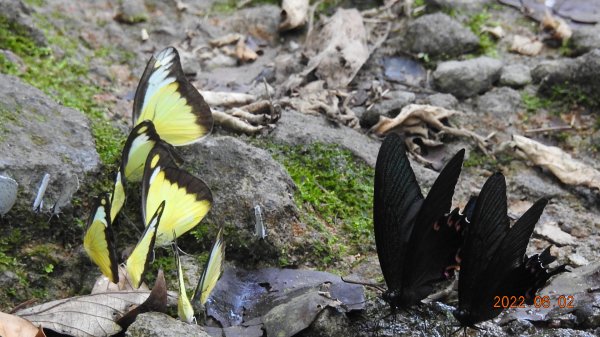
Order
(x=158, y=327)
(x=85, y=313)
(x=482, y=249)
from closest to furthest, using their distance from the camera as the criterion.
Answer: (x=158, y=327)
(x=482, y=249)
(x=85, y=313)

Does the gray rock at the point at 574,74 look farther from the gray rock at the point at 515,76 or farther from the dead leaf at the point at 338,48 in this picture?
the dead leaf at the point at 338,48

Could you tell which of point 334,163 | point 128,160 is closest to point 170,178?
point 128,160

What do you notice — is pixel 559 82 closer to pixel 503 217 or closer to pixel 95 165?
pixel 503 217

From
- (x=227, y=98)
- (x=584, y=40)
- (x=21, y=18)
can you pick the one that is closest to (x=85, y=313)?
(x=227, y=98)

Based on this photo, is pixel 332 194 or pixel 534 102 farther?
pixel 534 102

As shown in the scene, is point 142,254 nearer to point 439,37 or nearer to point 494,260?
point 494,260

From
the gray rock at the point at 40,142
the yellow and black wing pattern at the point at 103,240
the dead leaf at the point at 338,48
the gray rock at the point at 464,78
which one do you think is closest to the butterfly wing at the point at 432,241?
the yellow and black wing pattern at the point at 103,240

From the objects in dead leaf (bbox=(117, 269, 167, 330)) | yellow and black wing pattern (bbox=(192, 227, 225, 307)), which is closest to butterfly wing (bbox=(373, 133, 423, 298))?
yellow and black wing pattern (bbox=(192, 227, 225, 307))
